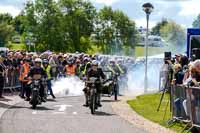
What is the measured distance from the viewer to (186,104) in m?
16.1

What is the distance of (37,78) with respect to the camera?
77.2ft

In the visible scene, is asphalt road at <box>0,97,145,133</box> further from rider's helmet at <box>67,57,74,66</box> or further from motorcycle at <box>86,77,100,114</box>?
rider's helmet at <box>67,57,74,66</box>

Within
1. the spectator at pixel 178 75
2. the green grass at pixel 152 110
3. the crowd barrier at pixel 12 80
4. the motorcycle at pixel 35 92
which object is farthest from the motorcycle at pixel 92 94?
the crowd barrier at pixel 12 80

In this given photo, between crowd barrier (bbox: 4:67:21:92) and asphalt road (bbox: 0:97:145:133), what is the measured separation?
20.7 ft

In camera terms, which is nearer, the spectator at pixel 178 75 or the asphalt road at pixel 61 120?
the asphalt road at pixel 61 120

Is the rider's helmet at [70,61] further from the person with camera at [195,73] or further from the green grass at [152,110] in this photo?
the person with camera at [195,73]

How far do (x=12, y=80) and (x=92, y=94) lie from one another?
10332 millimetres

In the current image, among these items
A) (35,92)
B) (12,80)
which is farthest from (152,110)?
(12,80)

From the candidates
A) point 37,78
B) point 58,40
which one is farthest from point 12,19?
point 37,78

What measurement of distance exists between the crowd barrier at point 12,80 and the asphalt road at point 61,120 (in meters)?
6.31

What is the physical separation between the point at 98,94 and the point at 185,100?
6.24m

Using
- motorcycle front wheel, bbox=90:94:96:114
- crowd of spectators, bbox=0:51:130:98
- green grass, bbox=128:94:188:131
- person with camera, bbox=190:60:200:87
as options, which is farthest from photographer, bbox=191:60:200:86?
crowd of spectators, bbox=0:51:130:98

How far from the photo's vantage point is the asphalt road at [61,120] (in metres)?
16.2

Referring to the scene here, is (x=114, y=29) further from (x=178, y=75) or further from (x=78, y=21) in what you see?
(x=178, y=75)
